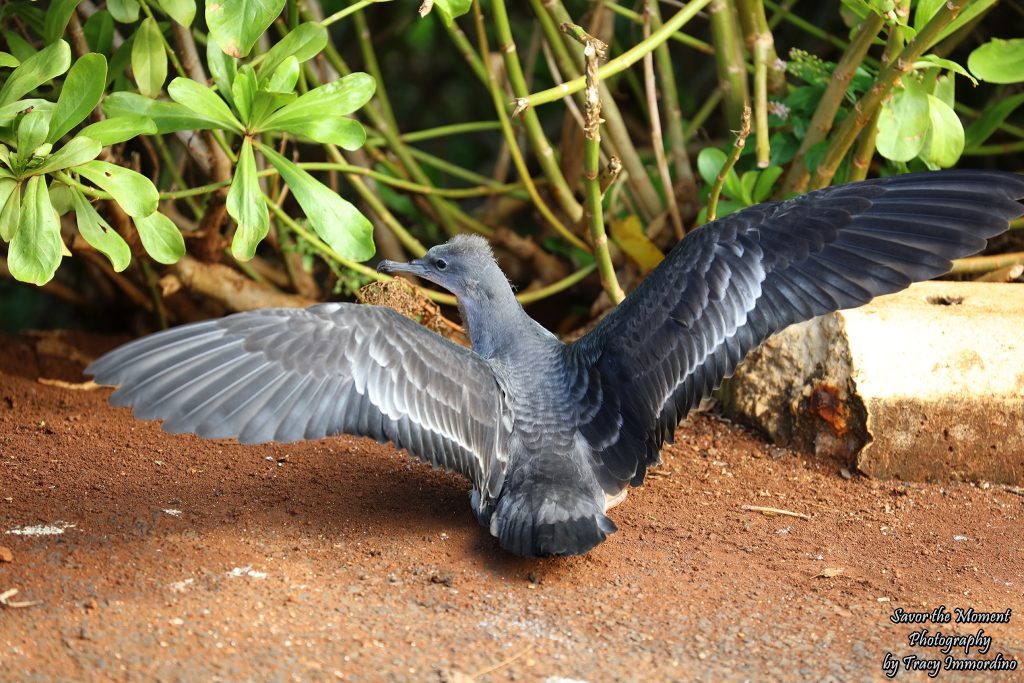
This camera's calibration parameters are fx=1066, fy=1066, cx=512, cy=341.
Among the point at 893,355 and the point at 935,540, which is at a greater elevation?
the point at 893,355

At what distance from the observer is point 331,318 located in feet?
10.6

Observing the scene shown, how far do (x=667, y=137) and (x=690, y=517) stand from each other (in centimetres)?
255

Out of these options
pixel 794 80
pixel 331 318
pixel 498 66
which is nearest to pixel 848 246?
pixel 331 318

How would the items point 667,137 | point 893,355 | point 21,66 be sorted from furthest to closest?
point 667,137
point 893,355
point 21,66

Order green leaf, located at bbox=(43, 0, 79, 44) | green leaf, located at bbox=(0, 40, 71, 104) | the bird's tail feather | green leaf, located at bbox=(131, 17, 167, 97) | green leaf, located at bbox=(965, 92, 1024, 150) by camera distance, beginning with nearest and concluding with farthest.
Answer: the bird's tail feather → green leaf, located at bbox=(0, 40, 71, 104) → green leaf, located at bbox=(43, 0, 79, 44) → green leaf, located at bbox=(131, 17, 167, 97) → green leaf, located at bbox=(965, 92, 1024, 150)

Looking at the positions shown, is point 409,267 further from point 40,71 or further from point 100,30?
point 100,30

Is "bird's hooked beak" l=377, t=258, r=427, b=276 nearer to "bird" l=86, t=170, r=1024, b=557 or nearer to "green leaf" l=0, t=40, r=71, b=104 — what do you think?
"bird" l=86, t=170, r=1024, b=557

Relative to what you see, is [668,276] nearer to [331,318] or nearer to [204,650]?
[331,318]

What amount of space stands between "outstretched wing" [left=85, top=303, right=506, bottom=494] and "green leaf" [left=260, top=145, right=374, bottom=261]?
36 cm

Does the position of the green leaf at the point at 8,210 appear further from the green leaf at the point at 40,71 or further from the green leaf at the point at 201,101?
the green leaf at the point at 201,101

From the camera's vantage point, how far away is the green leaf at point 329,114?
3564 millimetres

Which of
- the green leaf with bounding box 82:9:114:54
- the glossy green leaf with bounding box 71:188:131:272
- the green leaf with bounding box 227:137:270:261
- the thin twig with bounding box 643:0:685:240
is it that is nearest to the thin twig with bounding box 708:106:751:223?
the thin twig with bounding box 643:0:685:240

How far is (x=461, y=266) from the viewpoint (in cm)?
401

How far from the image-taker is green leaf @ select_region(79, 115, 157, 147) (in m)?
3.46
